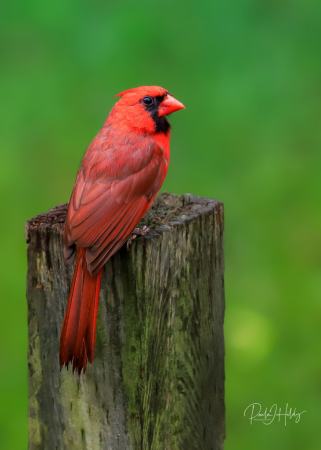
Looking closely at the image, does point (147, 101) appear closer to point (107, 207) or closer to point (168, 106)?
point (168, 106)

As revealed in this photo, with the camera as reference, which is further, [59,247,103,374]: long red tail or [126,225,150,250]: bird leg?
[126,225,150,250]: bird leg

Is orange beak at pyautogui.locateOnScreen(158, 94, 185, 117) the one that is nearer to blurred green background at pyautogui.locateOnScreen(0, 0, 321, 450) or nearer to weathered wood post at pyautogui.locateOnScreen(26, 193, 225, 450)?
weathered wood post at pyautogui.locateOnScreen(26, 193, 225, 450)

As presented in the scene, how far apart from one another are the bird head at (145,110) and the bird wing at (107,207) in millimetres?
170

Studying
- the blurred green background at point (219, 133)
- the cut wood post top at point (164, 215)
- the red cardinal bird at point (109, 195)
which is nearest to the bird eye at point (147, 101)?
the red cardinal bird at point (109, 195)

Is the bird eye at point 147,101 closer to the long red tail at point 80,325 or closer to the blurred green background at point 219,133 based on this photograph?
the long red tail at point 80,325

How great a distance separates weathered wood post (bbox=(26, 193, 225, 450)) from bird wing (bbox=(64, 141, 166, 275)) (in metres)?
0.07

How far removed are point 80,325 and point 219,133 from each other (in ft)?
11.3

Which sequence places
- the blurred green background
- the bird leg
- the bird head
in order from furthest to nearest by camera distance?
the blurred green background < the bird head < the bird leg

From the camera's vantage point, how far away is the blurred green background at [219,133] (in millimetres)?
4418

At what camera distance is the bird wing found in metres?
2.63

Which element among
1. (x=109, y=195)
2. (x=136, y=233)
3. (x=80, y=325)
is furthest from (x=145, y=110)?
(x=80, y=325)

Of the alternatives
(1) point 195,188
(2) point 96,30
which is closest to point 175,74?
(2) point 96,30

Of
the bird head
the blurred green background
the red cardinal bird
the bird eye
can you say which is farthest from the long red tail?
the blurred green background

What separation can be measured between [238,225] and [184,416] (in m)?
2.62
